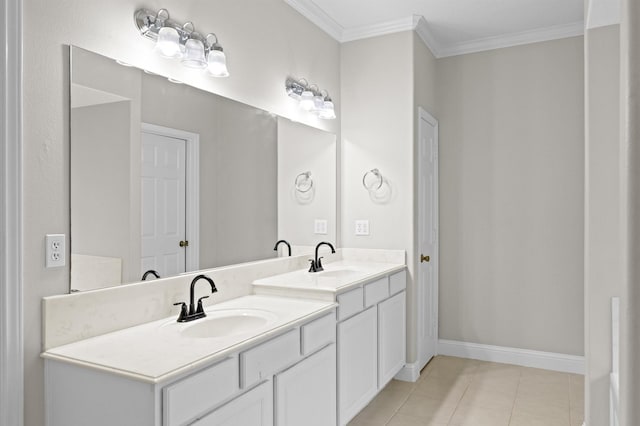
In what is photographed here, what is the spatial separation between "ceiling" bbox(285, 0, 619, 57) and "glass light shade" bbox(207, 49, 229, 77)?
1058mm

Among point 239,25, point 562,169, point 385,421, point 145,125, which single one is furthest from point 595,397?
point 239,25

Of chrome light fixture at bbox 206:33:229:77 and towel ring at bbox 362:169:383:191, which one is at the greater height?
chrome light fixture at bbox 206:33:229:77

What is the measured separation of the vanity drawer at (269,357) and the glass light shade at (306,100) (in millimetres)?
1677

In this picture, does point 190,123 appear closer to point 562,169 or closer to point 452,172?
point 452,172

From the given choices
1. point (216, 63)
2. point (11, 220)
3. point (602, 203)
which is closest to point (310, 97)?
point (216, 63)

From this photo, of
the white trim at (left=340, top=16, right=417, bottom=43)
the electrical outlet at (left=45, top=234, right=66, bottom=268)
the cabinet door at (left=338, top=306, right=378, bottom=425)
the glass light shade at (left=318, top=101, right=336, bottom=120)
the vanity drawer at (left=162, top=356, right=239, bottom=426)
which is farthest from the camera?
the white trim at (left=340, top=16, right=417, bottom=43)

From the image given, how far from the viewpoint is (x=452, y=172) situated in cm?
418

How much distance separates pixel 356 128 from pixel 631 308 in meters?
3.23

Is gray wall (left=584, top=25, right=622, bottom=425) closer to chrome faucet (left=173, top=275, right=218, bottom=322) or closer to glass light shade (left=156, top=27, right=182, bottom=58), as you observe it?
chrome faucet (left=173, top=275, right=218, bottom=322)

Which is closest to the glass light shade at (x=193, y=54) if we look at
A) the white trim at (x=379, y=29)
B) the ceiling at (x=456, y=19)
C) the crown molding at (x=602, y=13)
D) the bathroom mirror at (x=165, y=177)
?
the bathroom mirror at (x=165, y=177)

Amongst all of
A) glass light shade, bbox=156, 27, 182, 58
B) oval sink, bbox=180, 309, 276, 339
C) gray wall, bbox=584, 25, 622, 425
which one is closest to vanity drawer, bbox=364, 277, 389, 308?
oval sink, bbox=180, 309, 276, 339

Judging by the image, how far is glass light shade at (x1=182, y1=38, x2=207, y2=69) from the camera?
82.6 inches

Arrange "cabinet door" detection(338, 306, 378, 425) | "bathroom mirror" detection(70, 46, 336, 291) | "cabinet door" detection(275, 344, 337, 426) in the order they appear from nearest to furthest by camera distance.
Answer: "bathroom mirror" detection(70, 46, 336, 291), "cabinet door" detection(275, 344, 337, 426), "cabinet door" detection(338, 306, 378, 425)

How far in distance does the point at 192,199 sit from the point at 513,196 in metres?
2.84
